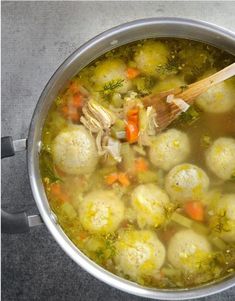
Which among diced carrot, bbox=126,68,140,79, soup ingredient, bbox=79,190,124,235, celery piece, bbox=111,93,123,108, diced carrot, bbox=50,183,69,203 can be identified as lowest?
soup ingredient, bbox=79,190,124,235

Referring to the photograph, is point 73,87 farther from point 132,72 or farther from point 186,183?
point 186,183

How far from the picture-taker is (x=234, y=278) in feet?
5.83

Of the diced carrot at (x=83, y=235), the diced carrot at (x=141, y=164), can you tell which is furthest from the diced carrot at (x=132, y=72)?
the diced carrot at (x=83, y=235)

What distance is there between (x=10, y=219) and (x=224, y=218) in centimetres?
59

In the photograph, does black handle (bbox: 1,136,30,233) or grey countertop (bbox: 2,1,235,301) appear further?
grey countertop (bbox: 2,1,235,301)

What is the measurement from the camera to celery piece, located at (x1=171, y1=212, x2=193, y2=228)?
1.84 m

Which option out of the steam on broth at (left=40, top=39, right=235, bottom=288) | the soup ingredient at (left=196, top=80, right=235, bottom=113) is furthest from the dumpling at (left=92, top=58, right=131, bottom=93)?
the soup ingredient at (left=196, top=80, right=235, bottom=113)

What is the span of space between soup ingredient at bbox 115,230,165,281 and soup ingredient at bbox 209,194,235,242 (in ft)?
0.54

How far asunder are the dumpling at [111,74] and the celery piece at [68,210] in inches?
13.6

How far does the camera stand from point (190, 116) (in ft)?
6.07

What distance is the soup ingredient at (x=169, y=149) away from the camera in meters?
1.83

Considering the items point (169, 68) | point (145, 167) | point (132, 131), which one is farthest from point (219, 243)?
point (169, 68)

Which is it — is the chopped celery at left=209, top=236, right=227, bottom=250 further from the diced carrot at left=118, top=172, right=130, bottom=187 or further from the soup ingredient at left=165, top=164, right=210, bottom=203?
the diced carrot at left=118, top=172, right=130, bottom=187

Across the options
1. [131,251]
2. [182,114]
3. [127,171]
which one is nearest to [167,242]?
[131,251]
